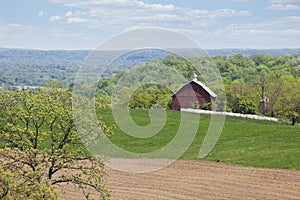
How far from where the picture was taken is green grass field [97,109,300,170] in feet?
107

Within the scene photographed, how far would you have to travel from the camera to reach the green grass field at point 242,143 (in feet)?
107

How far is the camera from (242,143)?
37.4m

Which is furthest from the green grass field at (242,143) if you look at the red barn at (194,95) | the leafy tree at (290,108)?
the leafy tree at (290,108)

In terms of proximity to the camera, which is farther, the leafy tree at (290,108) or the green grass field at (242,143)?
the leafy tree at (290,108)

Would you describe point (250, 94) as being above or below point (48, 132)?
below

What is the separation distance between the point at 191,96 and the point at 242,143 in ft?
86.3

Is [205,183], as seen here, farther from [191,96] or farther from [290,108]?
[191,96]

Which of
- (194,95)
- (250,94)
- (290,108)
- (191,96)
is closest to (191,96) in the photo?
(191,96)

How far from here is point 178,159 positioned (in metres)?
34.2

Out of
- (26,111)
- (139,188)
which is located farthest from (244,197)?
(26,111)

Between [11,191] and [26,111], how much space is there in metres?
6.72

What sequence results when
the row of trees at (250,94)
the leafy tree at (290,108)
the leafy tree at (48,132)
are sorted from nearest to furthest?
the leafy tree at (48,132) < the leafy tree at (290,108) < the row of trees at (250,94)

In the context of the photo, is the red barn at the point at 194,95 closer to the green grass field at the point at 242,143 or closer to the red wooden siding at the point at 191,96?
the red wooden siding at the point at 191,96

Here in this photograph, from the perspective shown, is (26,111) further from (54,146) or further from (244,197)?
(244,197)
